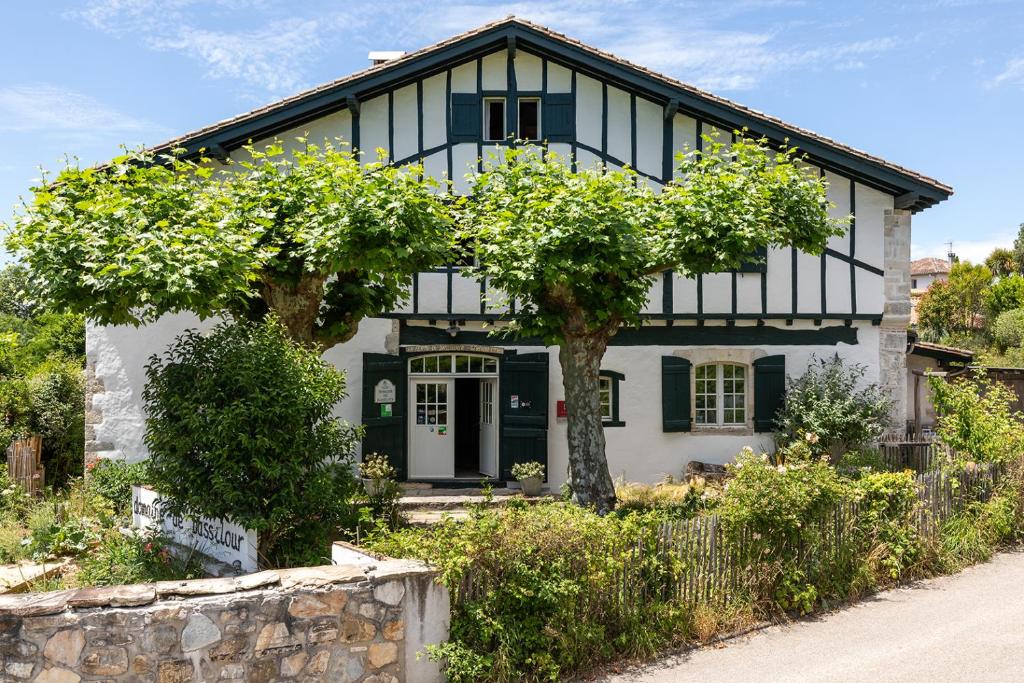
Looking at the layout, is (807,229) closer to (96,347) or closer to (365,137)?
(365,137)

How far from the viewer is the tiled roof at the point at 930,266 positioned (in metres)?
58.9

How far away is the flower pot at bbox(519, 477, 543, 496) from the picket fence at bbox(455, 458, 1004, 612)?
5888 millimetres

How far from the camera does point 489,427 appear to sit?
562 inches

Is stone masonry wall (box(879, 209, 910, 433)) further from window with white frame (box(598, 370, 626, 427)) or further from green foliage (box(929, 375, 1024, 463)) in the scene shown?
window with white frame (box(598, 370, 626, 427))

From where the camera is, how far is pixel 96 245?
7508 mm

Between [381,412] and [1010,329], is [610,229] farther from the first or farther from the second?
[1010,329]

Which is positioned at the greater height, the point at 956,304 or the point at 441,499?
the point at 956,304

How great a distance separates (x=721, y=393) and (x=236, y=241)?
9054mm

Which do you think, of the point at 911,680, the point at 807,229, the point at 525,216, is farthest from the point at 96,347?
the point at 911,680

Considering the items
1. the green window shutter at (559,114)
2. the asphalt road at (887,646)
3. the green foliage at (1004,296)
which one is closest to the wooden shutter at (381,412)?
the green window shutter at (559,114)

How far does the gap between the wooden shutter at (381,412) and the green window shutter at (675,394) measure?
433cm

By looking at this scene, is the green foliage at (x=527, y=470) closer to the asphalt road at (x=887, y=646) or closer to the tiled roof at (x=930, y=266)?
the asphalt road at (x=887, y=646)

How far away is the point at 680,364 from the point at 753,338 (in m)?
1.34

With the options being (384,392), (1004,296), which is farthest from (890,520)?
(1004,296)
